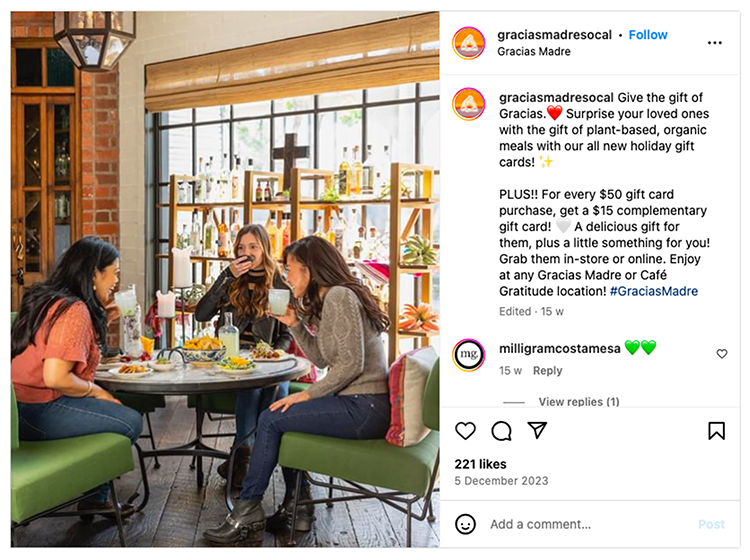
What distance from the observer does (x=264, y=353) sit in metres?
3.31

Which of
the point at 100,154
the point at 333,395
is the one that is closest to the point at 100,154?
the point at 100,154

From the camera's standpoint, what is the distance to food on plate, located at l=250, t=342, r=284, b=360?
130 inches

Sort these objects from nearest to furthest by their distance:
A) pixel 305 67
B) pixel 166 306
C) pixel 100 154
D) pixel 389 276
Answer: pixel 166 306 < pixel 389 276 < pixel 305 67 < pixel 100 154

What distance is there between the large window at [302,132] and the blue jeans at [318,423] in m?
1.58

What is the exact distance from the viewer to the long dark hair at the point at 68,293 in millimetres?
2723

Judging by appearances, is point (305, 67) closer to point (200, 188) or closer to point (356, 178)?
point (356, 178)

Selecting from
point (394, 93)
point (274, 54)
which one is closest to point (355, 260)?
point (394, 93)

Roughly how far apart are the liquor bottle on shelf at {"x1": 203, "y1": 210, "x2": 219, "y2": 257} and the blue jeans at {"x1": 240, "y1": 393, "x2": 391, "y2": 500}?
221cm

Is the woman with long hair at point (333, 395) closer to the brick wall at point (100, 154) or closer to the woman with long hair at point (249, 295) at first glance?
the woman with long hair at point (249, 295)
